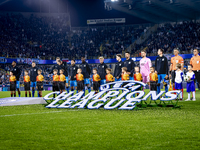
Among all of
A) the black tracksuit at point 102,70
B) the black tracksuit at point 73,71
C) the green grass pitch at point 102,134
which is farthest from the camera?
the black tracksuit at point 73,71

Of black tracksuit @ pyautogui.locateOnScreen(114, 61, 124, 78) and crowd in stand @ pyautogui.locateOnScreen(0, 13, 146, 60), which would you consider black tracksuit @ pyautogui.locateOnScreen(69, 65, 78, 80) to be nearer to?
black tracksuit @ pyautogui.locateOnScreen(114, 61, 124, 78)

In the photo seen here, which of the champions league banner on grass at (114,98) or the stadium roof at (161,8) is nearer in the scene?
the champions league banner on grass at (114,98)

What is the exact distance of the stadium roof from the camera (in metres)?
32.4

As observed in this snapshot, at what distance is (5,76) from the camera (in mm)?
33656

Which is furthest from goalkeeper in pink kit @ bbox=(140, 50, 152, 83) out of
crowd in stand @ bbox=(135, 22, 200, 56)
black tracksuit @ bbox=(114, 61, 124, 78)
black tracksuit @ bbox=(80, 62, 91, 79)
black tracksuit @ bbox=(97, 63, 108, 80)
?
crowd in stand @ bbox=(135, 22, 200, 56)

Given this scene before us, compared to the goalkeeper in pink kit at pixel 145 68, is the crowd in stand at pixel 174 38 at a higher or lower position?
higher

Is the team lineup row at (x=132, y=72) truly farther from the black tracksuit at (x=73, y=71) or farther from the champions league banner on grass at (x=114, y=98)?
the champions league banner on grass at (x=114, y=98)

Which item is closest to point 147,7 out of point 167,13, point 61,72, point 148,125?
point 167,13

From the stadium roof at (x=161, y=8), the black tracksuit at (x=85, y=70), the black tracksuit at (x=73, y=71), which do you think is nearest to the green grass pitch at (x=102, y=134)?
the black tracksuit at (x=85, y=70)

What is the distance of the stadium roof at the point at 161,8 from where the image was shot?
106ft

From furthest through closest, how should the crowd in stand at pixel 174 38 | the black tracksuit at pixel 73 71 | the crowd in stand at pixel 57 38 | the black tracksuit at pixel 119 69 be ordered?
the crowd in stand at pixel 57 38
the crowd in stand at pixel 174 38
the black tracksuit at pixel 73 71
the black tracksuit at pixel 119 69

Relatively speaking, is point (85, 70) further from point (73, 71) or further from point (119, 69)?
point (119, 69)

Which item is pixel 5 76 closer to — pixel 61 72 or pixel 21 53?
pixel 21 53

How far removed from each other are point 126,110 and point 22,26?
37782 mm
